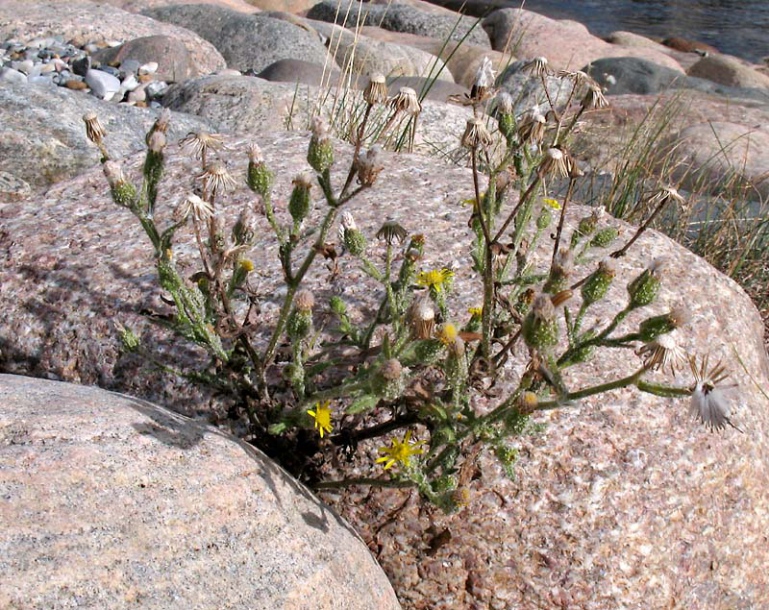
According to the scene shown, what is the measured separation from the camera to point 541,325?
1.62 metres

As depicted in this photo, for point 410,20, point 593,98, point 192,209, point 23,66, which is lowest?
point 410,20

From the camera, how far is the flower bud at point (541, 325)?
161cm

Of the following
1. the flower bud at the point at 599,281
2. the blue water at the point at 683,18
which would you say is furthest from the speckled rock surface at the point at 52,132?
the blue water at the point at 683,18

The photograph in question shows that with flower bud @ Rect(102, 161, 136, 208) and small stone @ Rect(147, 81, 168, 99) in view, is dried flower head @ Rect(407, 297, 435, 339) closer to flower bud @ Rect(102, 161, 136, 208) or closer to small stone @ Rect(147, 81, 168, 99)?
flower bud @ Rect(102, 161, 136, 208)

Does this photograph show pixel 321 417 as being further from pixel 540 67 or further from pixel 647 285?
pixel 540 67

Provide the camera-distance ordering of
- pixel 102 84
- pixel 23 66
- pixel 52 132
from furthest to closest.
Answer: pixel 23 66 → pixel 102 84 → pixel 52 132

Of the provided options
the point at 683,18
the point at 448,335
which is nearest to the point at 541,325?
the point at 448,335

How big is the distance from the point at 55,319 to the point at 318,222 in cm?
90

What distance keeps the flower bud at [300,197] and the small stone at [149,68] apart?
6664 millimetres

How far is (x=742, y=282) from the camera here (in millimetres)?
4426

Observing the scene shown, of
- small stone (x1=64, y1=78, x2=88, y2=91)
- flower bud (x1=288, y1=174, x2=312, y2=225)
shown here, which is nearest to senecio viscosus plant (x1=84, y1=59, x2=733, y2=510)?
flower bud (x1=288, y1=174, x2=312, y2=225)

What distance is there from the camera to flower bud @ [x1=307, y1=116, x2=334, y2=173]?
186 centimetres

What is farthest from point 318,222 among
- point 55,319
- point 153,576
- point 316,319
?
point 153,576

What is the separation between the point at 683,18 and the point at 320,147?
78.3 ft
